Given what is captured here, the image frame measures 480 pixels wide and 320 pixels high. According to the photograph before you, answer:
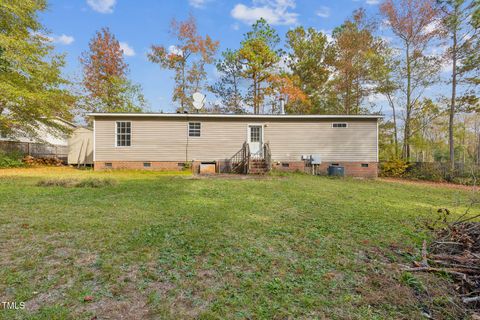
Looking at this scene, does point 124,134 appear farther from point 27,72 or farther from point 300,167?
point 300,167

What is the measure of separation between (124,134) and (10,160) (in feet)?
21.9

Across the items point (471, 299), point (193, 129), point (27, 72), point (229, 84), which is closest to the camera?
point (471, 299)

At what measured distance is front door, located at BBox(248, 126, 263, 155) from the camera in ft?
41.3

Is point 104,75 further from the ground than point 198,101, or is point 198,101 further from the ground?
point 104,75

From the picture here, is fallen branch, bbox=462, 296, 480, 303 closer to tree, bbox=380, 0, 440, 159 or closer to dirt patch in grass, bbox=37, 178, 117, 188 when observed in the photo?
dirt patch in grass, bbox=37, 178, 117, 188

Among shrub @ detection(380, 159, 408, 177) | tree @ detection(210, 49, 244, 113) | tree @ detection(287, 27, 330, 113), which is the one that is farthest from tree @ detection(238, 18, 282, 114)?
shrub @ detection(380, 159, 408, 177)

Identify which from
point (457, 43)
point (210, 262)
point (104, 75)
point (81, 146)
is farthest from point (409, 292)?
point (104, 75)

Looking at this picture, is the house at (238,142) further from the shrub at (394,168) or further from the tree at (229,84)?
the tree at (229,84)

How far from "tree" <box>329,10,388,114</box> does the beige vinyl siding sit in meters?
6.82

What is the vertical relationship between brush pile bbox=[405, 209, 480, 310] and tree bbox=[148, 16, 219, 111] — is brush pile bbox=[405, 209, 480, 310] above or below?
below

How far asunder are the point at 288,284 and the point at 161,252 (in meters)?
1.56

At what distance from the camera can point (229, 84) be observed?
2042 cm

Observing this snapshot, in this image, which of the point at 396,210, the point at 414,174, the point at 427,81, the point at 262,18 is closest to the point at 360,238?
the point at 396,210

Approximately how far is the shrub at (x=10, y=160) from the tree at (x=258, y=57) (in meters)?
15.6
